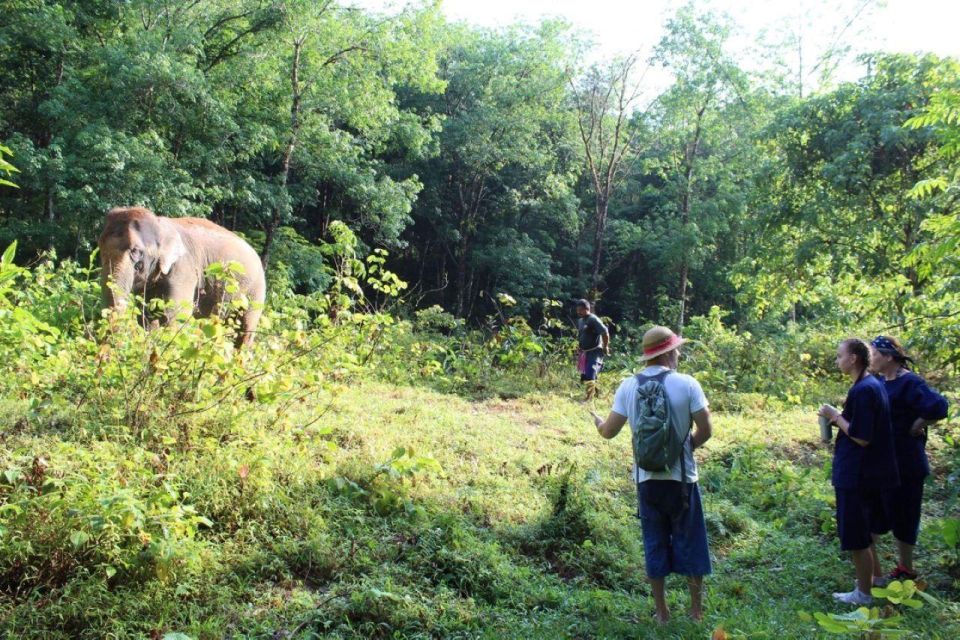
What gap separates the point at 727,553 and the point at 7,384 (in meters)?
5.84

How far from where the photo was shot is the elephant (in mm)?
6816

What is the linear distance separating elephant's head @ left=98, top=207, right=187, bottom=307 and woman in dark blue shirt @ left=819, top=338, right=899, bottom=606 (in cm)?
616

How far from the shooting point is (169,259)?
24.0 ft

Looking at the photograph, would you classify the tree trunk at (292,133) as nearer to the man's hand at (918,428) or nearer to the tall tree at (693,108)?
the tall tree at (693,108)

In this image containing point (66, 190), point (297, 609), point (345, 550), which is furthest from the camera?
point (66, 190)

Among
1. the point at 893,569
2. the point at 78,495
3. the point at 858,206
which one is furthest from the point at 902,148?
the point at 78,495

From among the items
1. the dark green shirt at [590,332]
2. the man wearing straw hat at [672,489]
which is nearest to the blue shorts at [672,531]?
the man wearing straw hat at [672,489]

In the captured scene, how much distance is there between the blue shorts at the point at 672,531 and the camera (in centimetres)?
380

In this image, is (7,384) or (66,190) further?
(66,190)

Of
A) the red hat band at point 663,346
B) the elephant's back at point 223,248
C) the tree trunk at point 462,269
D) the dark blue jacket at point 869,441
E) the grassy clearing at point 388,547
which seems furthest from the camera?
the tree trunk at point 462,269

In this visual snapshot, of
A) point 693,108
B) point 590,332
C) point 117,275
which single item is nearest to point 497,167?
point 693,108

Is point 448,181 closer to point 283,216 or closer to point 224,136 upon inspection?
point 283,216

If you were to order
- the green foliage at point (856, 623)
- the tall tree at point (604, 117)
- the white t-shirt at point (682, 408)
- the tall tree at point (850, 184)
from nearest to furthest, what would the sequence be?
the green foliage at point (856, 623)
the white t-shirt at point (682, 408)
the tall tree at point (850, 184)
the tall tree at point (604, 117)

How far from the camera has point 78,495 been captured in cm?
382
